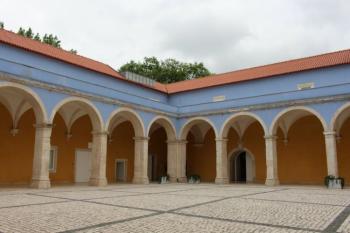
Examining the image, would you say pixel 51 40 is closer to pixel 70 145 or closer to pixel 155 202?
pixel 70 145

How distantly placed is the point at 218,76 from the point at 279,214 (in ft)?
65.6

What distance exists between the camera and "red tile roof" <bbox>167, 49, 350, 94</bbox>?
20.8 meters

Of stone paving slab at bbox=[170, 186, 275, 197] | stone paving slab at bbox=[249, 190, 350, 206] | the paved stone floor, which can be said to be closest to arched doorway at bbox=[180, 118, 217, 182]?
stone paving slab at bbox=[170, 186, 275, 197]

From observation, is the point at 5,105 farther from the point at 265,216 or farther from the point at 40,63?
the point at 265,216

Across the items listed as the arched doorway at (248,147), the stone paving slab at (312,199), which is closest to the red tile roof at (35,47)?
the arched doorway at (248,147)

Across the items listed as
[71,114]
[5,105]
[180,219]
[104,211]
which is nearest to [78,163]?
[71,114]

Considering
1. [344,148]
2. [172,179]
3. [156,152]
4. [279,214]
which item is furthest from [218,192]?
[156,152]

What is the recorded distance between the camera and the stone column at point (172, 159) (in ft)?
74.2

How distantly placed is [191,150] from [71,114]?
1041cm

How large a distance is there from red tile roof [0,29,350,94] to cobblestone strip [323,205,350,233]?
45.6 ft

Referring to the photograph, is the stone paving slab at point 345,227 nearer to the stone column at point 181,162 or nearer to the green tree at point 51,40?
the stone column at point 181,162

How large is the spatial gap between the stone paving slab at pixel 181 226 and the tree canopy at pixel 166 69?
108ft

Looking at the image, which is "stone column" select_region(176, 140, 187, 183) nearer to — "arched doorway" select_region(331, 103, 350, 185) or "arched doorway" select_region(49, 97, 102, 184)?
"arched doorway" select_region(49, 97, 102, 184)

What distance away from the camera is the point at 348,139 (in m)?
20.0
